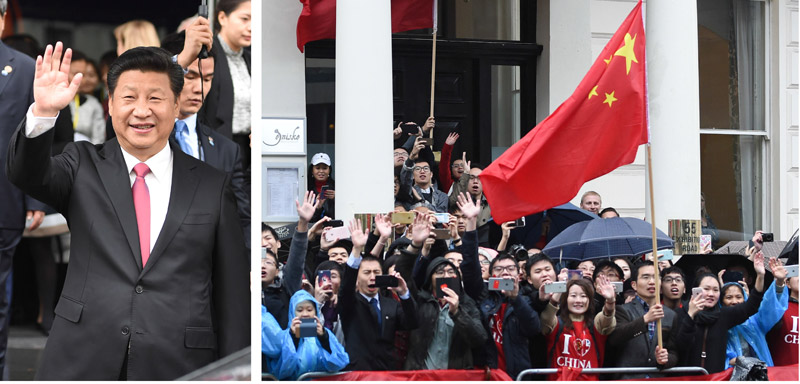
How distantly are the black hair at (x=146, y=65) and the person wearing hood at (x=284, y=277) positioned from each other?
207 cm

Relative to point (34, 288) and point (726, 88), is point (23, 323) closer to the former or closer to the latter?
point (34, 288)

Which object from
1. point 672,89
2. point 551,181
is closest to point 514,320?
point 551,181

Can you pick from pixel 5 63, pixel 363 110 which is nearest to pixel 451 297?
pixel 363 110

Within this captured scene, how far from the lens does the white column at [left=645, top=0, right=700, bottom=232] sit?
33.4 ft

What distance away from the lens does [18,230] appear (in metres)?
5.57

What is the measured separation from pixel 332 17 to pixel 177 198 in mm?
6823

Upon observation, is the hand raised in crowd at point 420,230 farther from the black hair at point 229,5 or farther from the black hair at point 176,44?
the black hair at point 176,44

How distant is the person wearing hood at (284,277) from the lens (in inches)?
277

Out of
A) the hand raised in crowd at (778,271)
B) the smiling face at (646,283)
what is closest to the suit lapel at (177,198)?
the smiling face at (646,283)

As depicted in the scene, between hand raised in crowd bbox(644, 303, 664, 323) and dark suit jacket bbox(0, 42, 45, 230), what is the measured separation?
12.3 feet

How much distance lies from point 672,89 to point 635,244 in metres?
1.78

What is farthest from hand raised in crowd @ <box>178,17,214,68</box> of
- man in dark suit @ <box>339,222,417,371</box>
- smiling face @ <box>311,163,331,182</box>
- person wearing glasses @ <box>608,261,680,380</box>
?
smiling face @ <box>311,163,331,182</box>

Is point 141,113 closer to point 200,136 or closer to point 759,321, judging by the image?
point 200,136

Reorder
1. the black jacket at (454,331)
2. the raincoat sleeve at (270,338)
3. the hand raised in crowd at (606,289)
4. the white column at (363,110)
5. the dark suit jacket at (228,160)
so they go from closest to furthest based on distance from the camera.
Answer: the dark suit jacket at (228,160) < the raincoat sleeve at (270,338) < the black jacket at (454,331) < the hand raised in crowd at (606,289) < the white column at (363,110)
